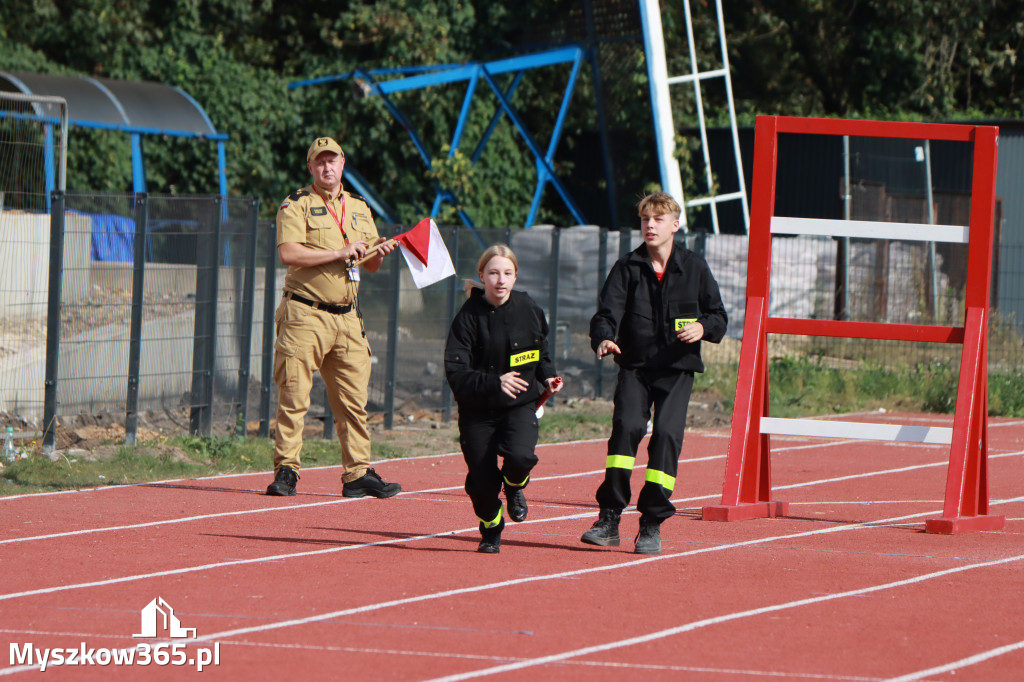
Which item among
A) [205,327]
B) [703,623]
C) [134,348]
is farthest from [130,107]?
[703,623]

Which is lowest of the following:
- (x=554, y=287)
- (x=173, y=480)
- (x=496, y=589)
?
(x=173, y=480)

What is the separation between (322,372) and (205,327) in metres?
3.18

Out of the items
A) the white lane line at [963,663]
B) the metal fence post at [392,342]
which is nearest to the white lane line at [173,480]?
the metal fence post at [392,342]

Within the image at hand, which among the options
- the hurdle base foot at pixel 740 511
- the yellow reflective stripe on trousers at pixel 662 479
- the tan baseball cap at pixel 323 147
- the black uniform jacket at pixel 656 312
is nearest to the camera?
the yellow reflective stripe on trousers at pixel 662 479

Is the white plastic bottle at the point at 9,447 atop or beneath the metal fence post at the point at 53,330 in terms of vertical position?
beneath

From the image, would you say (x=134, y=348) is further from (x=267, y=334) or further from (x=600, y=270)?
(x=600, y=270)

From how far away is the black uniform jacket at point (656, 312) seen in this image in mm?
7477

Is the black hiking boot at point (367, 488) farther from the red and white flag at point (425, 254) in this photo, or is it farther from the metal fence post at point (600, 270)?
the metal fence post at point (600, 270)

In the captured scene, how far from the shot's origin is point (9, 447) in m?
10.7

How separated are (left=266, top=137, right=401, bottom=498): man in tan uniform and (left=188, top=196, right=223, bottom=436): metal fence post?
2969mm

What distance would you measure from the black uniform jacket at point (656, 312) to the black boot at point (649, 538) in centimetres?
82

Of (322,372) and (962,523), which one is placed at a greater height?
(322,372)

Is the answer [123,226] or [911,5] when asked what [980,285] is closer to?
[123,226]

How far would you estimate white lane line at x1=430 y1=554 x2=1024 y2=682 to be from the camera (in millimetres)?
5047
